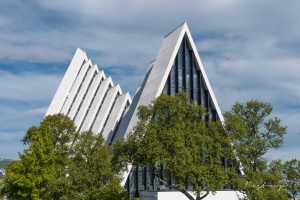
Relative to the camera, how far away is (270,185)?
34031mm

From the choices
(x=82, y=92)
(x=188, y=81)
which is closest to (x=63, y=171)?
(x=188, y=81)

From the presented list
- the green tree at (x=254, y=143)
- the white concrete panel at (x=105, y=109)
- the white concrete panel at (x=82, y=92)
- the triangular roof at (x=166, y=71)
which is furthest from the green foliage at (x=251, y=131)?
the white concrete panel at (x=82, y=92)

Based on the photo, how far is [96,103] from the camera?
252 feet

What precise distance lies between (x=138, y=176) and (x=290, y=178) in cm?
1929

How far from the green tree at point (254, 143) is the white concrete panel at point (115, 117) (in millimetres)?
29225

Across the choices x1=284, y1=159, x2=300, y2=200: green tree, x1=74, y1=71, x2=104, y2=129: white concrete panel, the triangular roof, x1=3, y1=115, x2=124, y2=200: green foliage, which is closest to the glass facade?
the triangular roof

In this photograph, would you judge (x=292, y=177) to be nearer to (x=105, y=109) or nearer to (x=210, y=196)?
(x=210, y=196)

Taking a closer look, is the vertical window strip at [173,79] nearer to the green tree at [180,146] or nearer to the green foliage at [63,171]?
the green foliage at [63,171]

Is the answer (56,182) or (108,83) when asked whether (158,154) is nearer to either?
(56,182)

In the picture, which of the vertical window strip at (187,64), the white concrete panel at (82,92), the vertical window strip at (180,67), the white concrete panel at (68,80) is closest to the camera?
the vertical window strip at (180,67)

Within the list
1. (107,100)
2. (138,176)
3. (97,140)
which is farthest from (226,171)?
(107,100)

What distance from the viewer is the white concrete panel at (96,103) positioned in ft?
243

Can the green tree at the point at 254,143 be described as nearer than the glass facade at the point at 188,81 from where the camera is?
Yes

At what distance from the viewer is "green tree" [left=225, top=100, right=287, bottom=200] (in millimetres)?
33281
